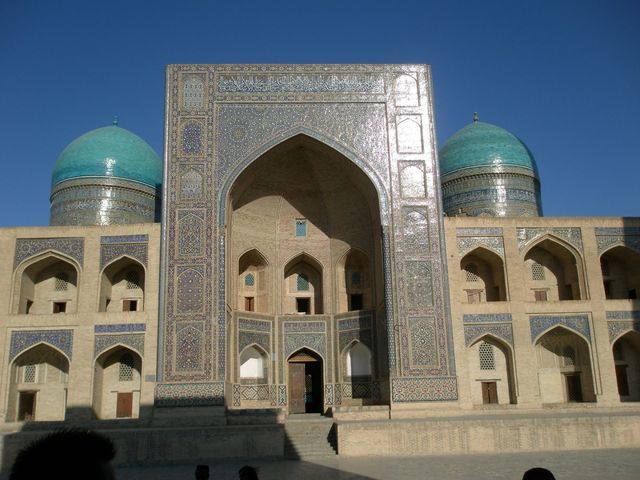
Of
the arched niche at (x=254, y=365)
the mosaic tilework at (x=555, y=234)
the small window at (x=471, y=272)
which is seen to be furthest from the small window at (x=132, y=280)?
the mosaic tilework at (x=555, y=234)

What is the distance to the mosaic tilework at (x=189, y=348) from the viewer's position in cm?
1283

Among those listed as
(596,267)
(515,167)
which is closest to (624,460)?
(596,267)

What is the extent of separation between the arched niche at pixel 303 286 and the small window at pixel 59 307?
493cm

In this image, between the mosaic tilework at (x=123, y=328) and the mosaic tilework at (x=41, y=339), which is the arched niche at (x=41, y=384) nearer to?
the mosaic tilework at (x=41, y=339)

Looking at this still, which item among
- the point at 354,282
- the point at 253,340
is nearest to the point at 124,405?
the point at 253,340

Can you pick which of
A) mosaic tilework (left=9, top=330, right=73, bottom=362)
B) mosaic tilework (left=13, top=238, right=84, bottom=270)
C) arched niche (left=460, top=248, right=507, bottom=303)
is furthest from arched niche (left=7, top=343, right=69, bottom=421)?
arched niche (left=460, top=248, right=507, bottom=303)

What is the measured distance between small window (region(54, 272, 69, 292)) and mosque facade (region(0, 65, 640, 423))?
30 mm

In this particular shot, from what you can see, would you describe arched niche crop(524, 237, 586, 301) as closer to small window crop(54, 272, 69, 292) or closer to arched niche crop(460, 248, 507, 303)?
arched niche crop(460, 248, 507, 303)

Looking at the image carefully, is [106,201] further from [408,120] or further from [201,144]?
[408,120]

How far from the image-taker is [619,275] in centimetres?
1588

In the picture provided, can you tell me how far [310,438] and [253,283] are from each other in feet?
16.9

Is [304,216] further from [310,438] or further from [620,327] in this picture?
[620,327]

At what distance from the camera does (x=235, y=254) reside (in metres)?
15.2

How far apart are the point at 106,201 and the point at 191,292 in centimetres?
592
